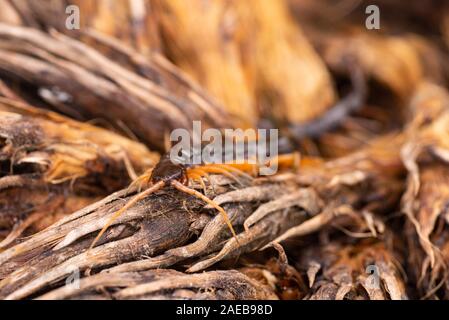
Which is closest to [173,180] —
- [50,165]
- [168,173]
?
[168,173]

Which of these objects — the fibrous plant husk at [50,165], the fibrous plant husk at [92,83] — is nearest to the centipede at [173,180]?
the fibrous plant husk at [50,165]

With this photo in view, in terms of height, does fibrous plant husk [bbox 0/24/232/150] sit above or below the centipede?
above

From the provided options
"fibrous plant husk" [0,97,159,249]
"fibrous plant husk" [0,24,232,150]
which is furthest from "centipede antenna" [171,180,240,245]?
"fibrous plant husk" [0,24,232,150]

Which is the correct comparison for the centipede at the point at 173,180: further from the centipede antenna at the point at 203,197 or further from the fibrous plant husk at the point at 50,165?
the fibrous plant husk at the point at 50,165

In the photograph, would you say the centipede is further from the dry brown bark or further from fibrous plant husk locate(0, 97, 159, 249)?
fibrous plant husk locate(0, 97, 159, 249)

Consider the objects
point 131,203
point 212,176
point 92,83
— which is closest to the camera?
point 131,203

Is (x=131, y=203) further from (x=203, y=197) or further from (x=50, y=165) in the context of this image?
(x=50, y=165)

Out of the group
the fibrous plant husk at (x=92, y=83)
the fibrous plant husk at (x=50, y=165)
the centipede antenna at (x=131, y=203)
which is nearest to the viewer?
the centipede antenna at (x=131, y=203)

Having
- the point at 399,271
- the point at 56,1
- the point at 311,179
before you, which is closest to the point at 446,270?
the point at 399,271

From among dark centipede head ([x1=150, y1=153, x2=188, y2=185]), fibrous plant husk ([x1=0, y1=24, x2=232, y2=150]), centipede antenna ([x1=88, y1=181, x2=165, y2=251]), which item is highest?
fibrous plant husk ([x1=0, y1=24, x2=232, y2=150])
